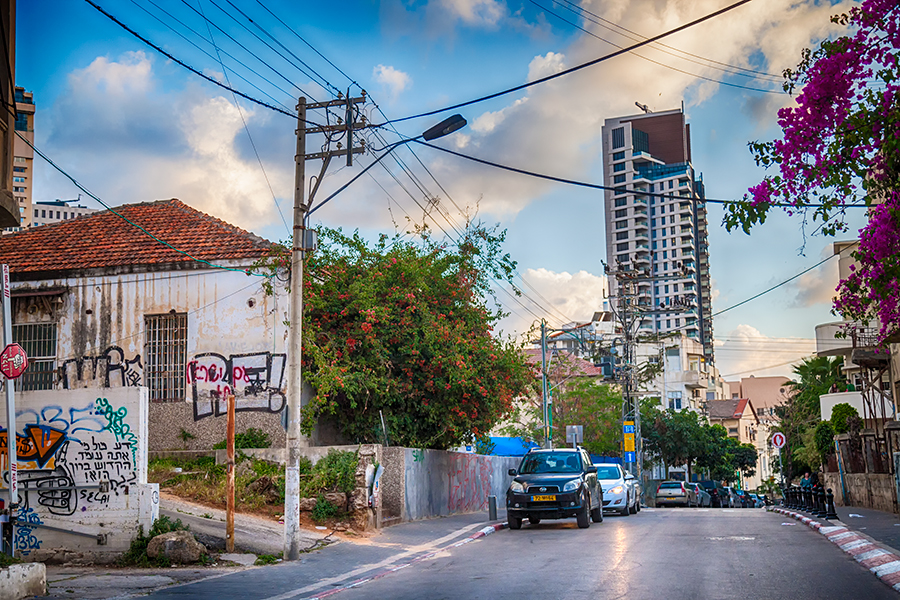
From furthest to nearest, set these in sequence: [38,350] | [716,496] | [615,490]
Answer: [716,496] → [615,490] → [38,350]

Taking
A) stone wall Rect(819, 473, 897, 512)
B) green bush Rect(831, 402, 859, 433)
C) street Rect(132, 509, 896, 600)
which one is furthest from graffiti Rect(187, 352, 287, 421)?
green bush Rect(831, 402, 859, 433)

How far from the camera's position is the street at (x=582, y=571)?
1046 centimetres

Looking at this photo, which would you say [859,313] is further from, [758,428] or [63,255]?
[758,428]

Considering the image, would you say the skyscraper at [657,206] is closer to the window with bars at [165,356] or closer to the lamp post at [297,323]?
the window with bars at [165,356]

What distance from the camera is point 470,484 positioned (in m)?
30.9

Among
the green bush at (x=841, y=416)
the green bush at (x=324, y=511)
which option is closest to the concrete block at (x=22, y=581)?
the green bush at (x=324, y=511)

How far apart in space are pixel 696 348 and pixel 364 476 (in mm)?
104550

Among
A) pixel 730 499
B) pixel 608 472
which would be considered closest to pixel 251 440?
pixel 608 472

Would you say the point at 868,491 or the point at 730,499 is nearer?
the point at 868,491

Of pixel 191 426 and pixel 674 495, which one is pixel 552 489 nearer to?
pixel 191 426

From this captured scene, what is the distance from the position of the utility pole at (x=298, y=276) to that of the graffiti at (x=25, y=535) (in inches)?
158

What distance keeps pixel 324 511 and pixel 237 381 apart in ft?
14.7

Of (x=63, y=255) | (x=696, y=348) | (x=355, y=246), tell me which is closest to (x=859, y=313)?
(x=355, y=246)

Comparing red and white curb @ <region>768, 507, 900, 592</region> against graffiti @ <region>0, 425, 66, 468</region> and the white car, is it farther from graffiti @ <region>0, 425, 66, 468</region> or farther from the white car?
graffiti @ <region>0, 425, 66, 468</region>
